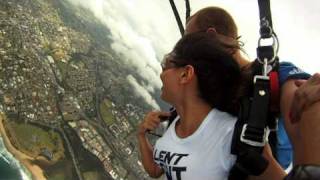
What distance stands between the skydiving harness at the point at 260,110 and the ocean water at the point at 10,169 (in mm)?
4308

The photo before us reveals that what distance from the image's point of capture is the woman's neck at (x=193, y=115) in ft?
3.48

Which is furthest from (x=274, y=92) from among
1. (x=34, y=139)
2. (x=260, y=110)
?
(x=34, y=139)

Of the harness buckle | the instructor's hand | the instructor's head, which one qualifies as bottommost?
the instructor's head

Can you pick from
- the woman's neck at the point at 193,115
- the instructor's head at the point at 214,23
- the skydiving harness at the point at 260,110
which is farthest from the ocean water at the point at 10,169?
the skydiving harness at the point at 260,110

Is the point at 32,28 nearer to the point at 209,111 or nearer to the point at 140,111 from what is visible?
the point at 140,111

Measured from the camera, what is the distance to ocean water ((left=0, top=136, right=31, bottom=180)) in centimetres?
480

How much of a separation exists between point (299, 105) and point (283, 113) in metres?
0.07

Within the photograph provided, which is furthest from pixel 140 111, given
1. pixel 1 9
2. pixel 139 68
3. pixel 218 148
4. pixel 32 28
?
pixel 218 148

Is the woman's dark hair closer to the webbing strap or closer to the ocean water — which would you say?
→ the webbing strap

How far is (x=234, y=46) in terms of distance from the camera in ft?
3.69

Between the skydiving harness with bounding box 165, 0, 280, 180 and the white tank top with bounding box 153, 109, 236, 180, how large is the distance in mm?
54

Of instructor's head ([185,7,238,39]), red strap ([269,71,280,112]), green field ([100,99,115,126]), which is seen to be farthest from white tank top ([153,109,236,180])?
green field ([100,99,115,126])

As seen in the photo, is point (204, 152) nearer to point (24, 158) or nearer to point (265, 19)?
point (265, 19)

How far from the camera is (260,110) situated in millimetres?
825
